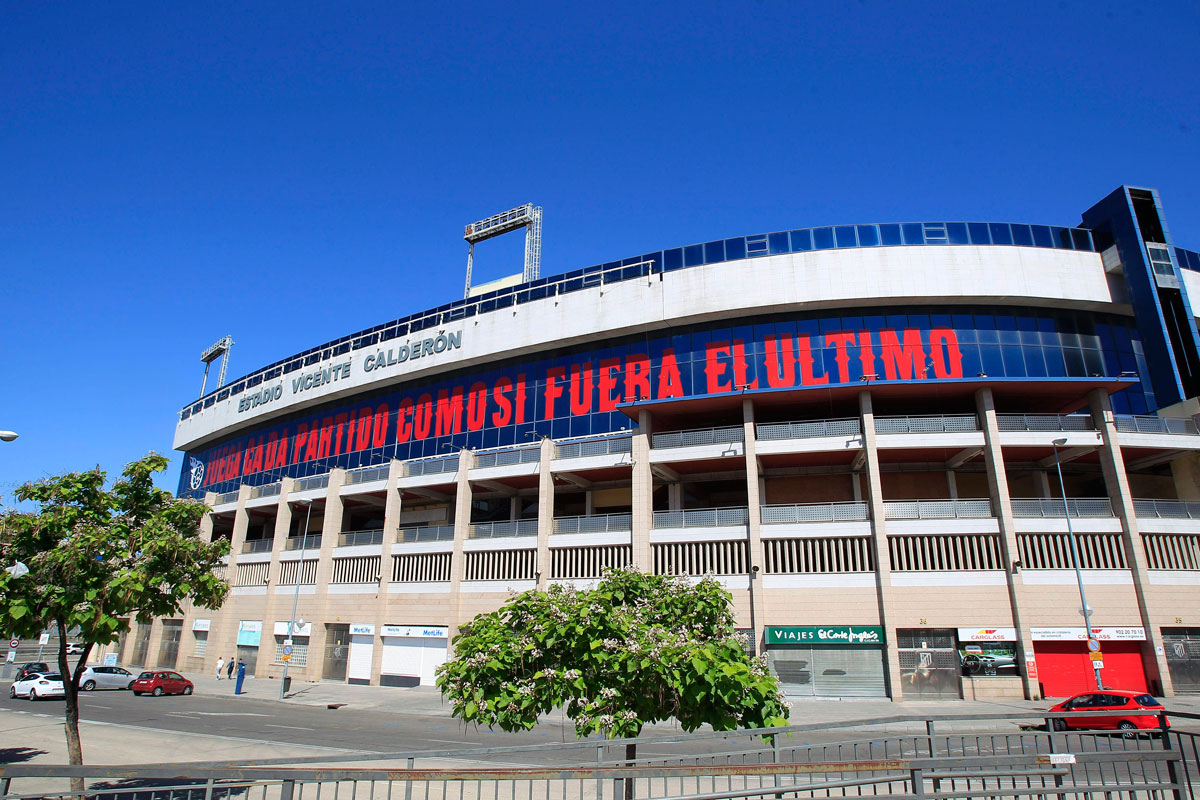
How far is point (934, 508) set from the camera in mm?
34219

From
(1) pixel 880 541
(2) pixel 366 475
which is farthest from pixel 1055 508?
(2) pixel 366 475

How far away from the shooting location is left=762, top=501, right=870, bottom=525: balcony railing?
34062mm

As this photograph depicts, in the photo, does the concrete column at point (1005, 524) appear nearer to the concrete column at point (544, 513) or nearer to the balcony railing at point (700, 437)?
the balcony railing at point (700, 437)

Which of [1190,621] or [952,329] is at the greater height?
[952,329]

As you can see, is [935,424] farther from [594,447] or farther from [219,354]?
[219,354]

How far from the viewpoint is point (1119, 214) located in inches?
1630

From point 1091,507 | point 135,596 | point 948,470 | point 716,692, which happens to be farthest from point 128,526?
point 1091,507

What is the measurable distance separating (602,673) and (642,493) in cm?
2604

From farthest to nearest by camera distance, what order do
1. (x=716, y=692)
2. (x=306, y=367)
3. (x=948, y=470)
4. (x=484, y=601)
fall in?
(x=306, y=367), (x=484, y=601), (x=948, y=470), (x=716, y=692)

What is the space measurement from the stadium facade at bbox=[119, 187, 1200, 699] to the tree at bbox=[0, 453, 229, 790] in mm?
23768

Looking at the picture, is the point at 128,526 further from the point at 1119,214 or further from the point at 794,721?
the point at 1119,214

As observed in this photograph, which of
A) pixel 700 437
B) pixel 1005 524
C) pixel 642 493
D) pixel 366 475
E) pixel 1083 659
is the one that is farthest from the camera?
pixel 366 475

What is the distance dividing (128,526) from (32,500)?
6.88 ft

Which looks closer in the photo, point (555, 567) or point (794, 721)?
point (794, 721)
